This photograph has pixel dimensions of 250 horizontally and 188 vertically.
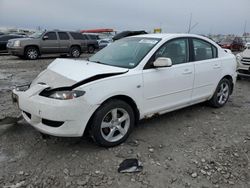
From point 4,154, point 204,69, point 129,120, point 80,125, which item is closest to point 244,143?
point 204,69

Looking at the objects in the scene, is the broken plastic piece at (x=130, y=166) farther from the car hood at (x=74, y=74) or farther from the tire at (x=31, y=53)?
the tire at (x=31, y=53)

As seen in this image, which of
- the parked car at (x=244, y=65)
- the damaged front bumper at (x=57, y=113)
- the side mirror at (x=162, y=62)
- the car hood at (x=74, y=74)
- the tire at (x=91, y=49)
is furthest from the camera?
the tire at (x=91, y=49)

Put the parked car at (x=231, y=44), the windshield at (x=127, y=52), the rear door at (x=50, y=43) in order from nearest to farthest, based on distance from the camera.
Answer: the windshield at (x=127, y=52) < the rear door at (x=50, y=43) < the parked car at (x=231, y=44)

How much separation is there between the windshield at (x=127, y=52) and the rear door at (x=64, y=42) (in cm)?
1134

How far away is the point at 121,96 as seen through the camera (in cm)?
347

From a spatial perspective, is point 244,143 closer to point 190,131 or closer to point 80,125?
point 190,131

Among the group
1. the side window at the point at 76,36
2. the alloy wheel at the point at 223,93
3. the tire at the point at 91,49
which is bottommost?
the alloy wheel at the point at 223,93

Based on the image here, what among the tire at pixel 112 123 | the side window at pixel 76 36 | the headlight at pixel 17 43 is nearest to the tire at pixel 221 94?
the tire at pixel 112 123

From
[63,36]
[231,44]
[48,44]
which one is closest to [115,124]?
[48,44]

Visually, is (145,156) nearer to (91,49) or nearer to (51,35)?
(51,35)

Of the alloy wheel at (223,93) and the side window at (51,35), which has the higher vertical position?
the side window at (51,35)

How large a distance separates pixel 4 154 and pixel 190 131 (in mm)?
2890

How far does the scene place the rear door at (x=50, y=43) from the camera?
14469 mm

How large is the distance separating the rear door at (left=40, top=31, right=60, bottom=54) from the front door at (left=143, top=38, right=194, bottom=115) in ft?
38.4
